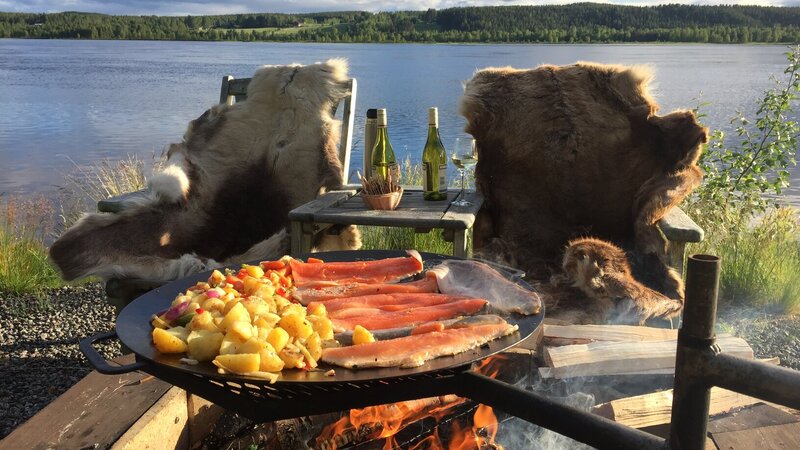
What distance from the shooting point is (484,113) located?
12.3 feet

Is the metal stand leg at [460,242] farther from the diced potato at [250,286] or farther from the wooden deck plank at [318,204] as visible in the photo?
the diced potato at [250,286]

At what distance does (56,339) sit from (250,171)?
1.47m

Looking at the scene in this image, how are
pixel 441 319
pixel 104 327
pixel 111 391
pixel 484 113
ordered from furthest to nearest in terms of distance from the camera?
pixel 104 327 < pixel 484 113 < pixel 111 391 < pixel 441 319

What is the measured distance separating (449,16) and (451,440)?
1815 cm

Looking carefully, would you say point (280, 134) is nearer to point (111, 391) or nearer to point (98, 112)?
point (111, 391)

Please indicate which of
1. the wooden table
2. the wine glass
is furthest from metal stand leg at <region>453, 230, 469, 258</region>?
the wine glass

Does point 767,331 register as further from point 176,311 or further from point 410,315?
point 176,311

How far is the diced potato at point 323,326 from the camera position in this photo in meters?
1.34

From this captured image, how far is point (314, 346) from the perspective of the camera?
4.12 ft

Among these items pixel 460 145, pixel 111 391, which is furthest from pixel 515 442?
pixel 460 145

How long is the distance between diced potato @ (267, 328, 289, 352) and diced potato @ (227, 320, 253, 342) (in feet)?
0.12

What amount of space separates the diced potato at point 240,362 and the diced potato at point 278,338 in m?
0.06

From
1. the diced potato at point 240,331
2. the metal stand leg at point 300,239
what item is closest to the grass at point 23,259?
the metal stand leg at point 300,239

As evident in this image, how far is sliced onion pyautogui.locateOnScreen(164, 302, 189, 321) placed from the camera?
135 centimetres
